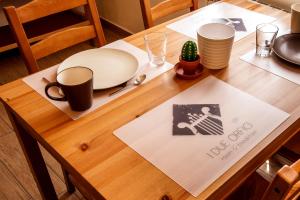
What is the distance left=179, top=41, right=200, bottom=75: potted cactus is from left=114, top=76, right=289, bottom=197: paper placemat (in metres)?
0.07

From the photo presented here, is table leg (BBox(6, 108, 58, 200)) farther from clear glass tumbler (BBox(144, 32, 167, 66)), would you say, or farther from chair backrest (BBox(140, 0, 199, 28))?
chair backrest (BBox(140, 0, 199, 28))

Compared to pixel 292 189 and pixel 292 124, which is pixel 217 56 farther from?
pixel 292 189

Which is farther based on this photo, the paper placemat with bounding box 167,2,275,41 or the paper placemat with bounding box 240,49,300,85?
the paper placemat with bounding box 167,2,275,41

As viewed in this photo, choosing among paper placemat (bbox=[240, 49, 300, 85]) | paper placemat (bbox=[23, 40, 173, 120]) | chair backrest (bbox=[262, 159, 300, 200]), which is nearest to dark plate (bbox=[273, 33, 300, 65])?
paper placemat (bbox=[240, 49, 300, 85])

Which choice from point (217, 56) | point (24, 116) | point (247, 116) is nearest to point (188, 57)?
point (217, 56)

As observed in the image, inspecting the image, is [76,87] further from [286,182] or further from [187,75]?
[286,182]

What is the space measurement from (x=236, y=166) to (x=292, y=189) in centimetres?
22

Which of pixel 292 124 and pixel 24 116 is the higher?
pixel 24 116

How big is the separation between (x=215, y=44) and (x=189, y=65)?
102 mm

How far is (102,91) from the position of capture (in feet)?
3.45

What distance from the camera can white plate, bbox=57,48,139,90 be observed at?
3.55 feet

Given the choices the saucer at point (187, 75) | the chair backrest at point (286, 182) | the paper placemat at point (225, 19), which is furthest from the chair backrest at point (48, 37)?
the chair backrest at point (286, 182)

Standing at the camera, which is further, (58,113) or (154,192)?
(58,113)

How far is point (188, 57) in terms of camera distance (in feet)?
3.56
